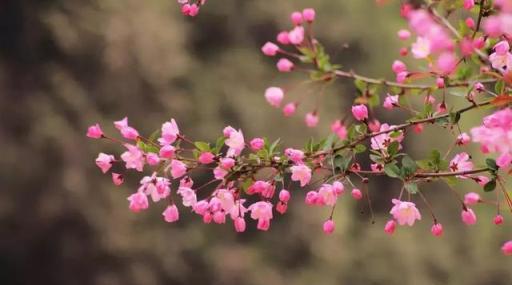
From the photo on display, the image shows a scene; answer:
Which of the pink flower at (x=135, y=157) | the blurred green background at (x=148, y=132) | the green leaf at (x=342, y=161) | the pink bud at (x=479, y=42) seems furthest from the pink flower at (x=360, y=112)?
the blurred green background at (x=148, y=132)

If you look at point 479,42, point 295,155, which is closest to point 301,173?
point 295,155

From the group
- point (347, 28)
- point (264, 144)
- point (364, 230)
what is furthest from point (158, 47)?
point (264, 144)

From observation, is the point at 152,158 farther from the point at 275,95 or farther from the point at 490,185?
the point at 490,185

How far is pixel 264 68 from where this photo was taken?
3768 mm

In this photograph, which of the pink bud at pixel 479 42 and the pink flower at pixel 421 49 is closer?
the pink bud at pixel 479 42

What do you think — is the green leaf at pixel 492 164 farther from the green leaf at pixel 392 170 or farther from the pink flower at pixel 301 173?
the pink flower at pixel 301 173

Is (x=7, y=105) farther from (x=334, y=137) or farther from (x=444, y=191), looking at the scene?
(x=334, y=137)

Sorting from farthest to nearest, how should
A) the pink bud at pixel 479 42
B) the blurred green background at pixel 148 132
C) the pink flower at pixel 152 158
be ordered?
Result: the blurred green background at pixel 148 132
the pink flower at pixel 152 158
the pink bud at pixel 479 42

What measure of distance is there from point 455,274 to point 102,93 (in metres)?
1.79

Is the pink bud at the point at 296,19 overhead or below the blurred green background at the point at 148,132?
below

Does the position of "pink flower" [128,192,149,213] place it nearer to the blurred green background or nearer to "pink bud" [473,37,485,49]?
"pink bud" [473,37,485,49]

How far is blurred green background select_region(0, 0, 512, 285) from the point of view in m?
3.41

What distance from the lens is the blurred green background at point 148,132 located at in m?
3.41

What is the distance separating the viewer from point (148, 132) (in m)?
3.56
